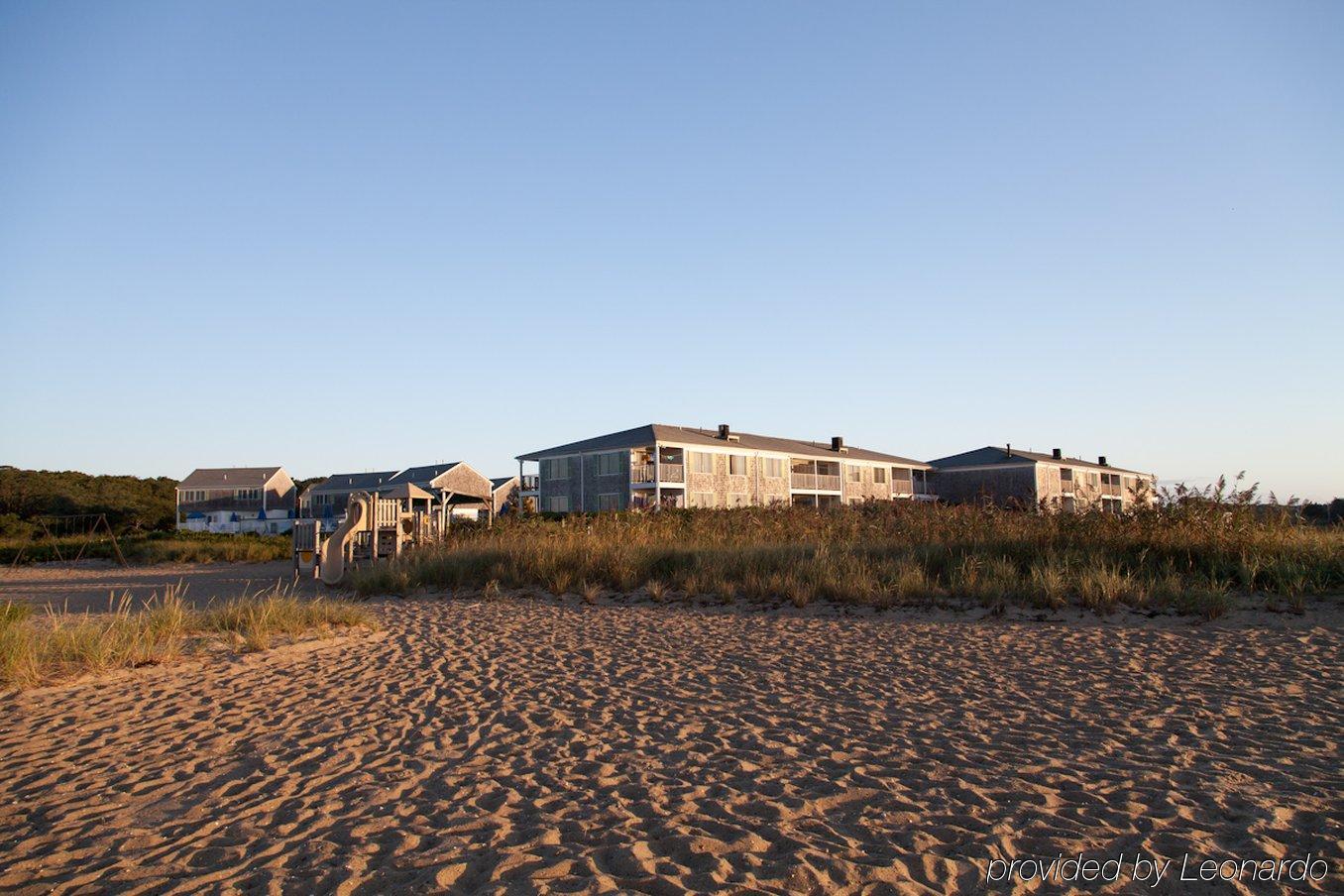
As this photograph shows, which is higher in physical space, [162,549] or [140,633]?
[162,549]

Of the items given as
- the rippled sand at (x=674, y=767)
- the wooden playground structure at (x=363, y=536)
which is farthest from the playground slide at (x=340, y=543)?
the rippled sand at (x=674, y=767)

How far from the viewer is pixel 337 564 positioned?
54.9 feet

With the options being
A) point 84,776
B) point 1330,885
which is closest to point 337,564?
point 84,776

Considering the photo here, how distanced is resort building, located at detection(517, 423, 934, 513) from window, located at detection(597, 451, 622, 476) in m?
0.05

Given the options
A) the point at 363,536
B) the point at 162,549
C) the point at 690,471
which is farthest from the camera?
the point at 690,471

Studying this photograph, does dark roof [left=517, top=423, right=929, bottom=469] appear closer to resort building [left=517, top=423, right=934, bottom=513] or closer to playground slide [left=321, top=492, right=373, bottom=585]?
Result: resort building [left=517, top=423, right=934, bottom=513]

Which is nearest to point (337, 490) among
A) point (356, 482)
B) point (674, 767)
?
point (356, 482)

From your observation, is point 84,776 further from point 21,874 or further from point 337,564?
point 337,564

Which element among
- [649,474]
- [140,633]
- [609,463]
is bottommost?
[140,633]

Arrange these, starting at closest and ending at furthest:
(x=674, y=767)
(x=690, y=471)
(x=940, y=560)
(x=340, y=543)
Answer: (x=674, y=767)
(x=940, y=560)
(x=340, y=543)
(x=690, y=471)

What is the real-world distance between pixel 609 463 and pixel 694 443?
13.9ft

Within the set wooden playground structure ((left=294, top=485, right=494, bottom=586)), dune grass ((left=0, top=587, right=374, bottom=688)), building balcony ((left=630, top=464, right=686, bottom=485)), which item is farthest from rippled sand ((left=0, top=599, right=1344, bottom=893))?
building balcony ((left=630, top=464, right=686, bottom=485))

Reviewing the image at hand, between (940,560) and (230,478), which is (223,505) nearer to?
(230,478)

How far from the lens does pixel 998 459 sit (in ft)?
167
